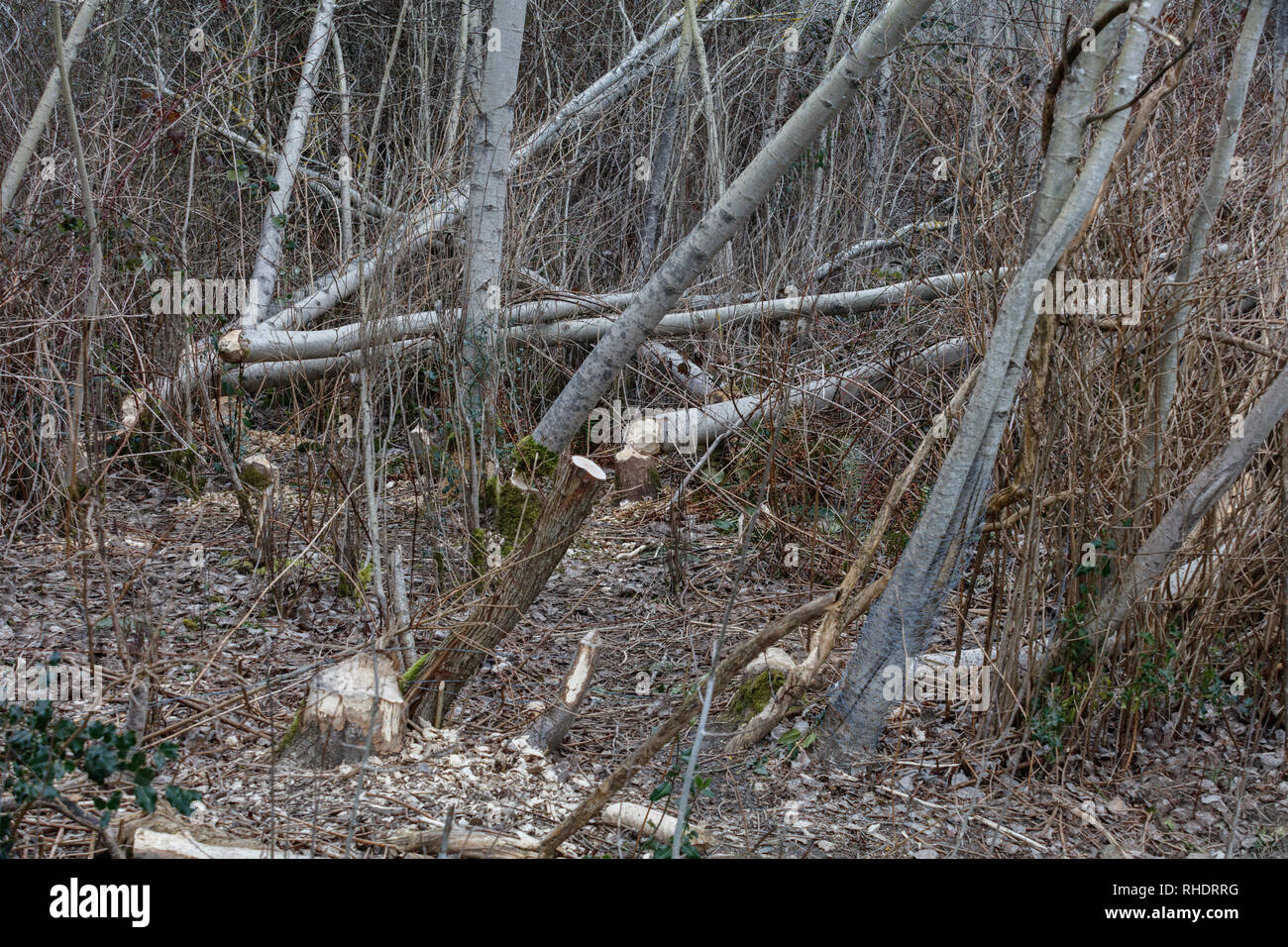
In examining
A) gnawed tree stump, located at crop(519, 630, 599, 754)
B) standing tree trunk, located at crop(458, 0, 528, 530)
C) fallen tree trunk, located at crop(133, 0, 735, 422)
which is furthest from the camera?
standing tree trunk, located at crop(458, 0, 528, 530)

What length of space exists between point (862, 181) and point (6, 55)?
22.8ft

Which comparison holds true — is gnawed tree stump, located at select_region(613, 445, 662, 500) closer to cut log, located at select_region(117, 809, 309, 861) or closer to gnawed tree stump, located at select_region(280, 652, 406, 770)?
gnawed tree stump, located at select_region(280, 652, 406, 770)

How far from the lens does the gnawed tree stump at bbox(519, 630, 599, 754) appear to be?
12.4 feet

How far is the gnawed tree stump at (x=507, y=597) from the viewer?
384 cm

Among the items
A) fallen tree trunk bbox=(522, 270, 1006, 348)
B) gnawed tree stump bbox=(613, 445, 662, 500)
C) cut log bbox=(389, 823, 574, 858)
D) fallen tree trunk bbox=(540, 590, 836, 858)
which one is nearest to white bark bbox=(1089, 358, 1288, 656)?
fallen tree trunk bbox=(540, 590, 836, 858)

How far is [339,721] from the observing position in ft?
11.4

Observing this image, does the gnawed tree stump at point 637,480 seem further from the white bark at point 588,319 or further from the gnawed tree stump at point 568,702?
the gnawed tree stump at point 568,702

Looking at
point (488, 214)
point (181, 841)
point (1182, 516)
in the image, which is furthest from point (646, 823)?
point (488, 214)

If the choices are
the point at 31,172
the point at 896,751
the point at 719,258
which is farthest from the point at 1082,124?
the point at 31,172

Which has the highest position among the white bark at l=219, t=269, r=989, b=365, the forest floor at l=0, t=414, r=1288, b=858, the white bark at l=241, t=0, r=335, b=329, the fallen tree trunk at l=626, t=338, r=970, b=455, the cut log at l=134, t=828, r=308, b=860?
the white bark at l=241, t=0, r=335, b=329

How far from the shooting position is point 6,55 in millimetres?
7566

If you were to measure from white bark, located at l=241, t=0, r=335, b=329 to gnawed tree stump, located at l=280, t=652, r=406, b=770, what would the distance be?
3.96 m

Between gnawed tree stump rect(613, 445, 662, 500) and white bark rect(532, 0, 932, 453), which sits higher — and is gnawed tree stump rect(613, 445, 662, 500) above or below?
below

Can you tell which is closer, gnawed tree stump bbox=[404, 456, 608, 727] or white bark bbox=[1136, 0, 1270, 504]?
white bark bbox=[1136, 0, 1270, 504]
